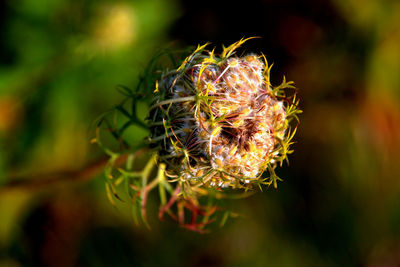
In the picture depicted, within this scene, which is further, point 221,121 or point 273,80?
point 273,80

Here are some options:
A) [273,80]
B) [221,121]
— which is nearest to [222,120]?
[221,121]

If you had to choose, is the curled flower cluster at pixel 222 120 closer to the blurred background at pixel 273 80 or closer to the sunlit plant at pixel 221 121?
the sunlit plant at pixel 221 121

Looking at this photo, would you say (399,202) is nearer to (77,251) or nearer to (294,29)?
(294,29)

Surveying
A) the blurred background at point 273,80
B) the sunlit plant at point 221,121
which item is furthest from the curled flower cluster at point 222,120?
the blurred background at point 273,80

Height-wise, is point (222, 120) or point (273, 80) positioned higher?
point (222, 120)

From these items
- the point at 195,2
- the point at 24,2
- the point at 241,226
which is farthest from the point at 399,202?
the point at 24,2

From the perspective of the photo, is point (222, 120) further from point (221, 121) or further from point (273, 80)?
point (273, 80)
